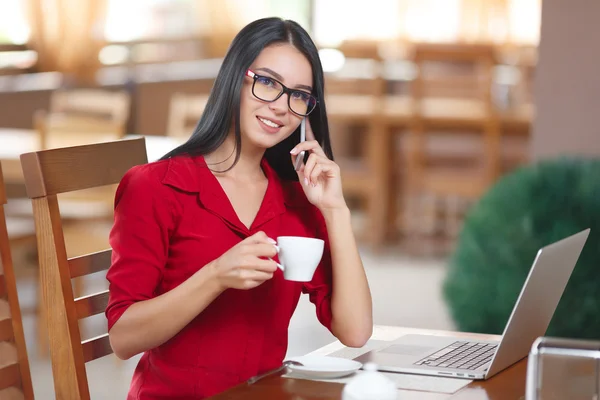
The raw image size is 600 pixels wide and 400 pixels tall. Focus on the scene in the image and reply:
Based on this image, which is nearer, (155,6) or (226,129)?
(226,129)

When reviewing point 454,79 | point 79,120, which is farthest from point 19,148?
point 454,79

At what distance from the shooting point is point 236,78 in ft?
5.21

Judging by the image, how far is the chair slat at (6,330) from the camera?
1.53 metres

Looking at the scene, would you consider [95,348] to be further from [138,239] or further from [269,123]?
[269,123]

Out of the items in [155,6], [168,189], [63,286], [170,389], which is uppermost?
[155,6]

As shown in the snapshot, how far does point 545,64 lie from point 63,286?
2515 millimetres

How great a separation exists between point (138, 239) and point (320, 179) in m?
0.33

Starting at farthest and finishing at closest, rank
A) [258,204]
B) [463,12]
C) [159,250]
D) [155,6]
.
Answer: [463,12], [155,6], [258,204], [159,250]

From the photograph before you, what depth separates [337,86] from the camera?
7.14 metres

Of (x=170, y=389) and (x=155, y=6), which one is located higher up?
(x=155, y=6)

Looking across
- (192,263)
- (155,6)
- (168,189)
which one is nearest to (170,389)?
(192,263)

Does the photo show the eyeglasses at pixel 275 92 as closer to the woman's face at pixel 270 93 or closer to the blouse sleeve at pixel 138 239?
the woman's face at pixel 270 93

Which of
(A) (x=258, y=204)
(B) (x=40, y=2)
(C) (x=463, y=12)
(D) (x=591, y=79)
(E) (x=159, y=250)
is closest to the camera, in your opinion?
(E) (x=159, y=250)

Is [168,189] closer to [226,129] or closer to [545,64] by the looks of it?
[226,129]
